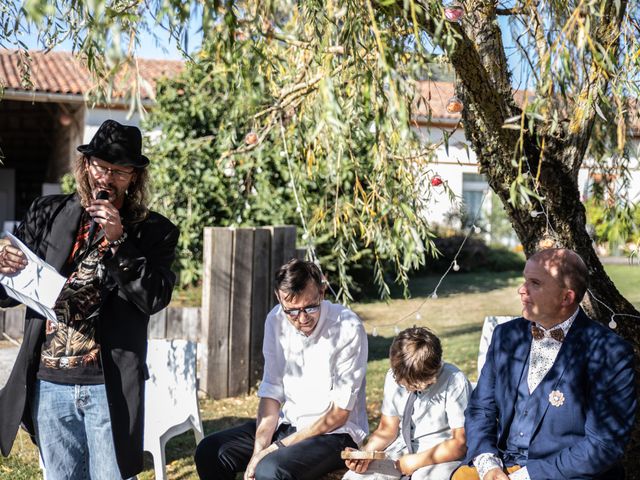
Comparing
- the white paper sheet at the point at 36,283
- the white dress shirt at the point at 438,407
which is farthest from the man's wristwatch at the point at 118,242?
the white dress shirt at the point at 438,407

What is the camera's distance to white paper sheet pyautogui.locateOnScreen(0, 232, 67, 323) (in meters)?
2.54

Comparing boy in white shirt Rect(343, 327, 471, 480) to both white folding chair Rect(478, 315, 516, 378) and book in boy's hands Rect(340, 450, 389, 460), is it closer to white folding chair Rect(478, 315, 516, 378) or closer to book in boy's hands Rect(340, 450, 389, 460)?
book in boy's hands Rect(340, 450, 389, 460)

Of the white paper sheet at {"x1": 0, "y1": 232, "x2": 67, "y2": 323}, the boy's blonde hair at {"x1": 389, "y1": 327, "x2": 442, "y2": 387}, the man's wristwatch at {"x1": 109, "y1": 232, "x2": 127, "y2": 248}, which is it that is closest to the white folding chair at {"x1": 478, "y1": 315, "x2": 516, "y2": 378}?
the boy's blonde hair at {"x1": 389, "y1": 327, "x2": 442, "y2": 387}

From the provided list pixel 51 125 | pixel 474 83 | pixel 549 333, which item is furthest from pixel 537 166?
pixel 51 125

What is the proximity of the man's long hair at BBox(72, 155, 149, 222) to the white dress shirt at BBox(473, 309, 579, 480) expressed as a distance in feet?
5.18

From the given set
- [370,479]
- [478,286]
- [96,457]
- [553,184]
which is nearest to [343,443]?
[370,479]

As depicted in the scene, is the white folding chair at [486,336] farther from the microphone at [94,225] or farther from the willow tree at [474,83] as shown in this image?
the microphone at [94,225]

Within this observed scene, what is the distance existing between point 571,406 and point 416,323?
683cm

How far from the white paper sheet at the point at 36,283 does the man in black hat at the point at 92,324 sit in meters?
0.03

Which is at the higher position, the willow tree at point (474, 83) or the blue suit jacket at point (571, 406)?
the willow tree at point (474, 83)

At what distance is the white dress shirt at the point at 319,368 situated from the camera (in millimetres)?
3656

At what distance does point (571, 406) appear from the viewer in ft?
9.78

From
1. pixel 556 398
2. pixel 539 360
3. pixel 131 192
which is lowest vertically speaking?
pixel 556 398

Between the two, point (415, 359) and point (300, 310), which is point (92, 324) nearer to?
point (300, 310)
